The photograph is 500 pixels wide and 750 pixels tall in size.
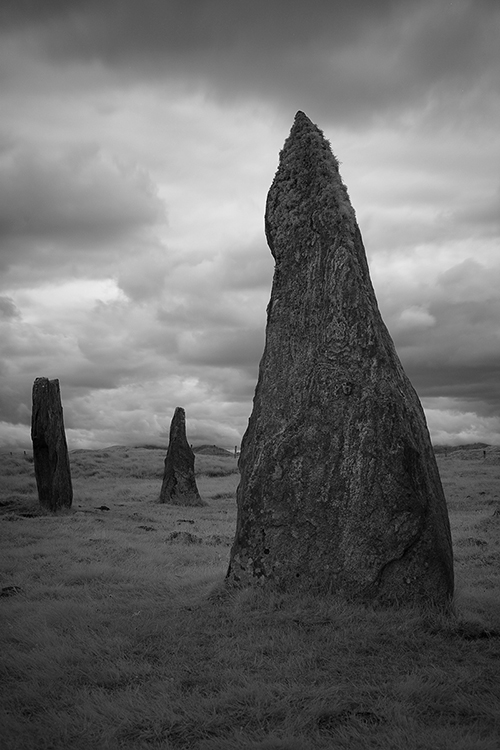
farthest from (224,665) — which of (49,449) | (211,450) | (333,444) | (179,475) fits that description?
(211,450)

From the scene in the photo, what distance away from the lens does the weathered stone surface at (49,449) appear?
20.7 meters

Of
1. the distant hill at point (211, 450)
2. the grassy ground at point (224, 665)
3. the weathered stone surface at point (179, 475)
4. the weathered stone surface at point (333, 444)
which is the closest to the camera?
the grassy ground at point (224, 665)

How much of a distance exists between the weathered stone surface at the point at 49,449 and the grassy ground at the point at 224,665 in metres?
9.47

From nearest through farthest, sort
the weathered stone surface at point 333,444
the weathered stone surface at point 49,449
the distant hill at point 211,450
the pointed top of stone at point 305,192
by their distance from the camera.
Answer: the weathered stone surface at point 333,444 < the pointed top of stone at point 305,192 < the weathered stone surface at point 49,449 < the distant hill at point 211,450

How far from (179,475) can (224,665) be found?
63.9 feet

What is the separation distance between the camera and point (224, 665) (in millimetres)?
6133

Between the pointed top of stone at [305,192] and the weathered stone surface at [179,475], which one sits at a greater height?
the pointed top of stone at [305,192]

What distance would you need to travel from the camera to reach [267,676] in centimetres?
582

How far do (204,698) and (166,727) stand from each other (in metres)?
0.53

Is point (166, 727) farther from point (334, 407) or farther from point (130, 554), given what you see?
point (130, 554)

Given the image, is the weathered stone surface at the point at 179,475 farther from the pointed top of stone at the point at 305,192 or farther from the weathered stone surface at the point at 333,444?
the pointed top of stone at the point at 305,192

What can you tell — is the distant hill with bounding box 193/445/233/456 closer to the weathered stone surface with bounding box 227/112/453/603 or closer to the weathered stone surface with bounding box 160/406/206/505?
the weathered stone surface with bounding box 160/406/206/505

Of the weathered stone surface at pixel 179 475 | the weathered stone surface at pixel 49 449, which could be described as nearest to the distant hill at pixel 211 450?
the weathered stone surface at pixel 179 475

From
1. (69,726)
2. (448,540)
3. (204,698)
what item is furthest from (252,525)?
(69,726)
